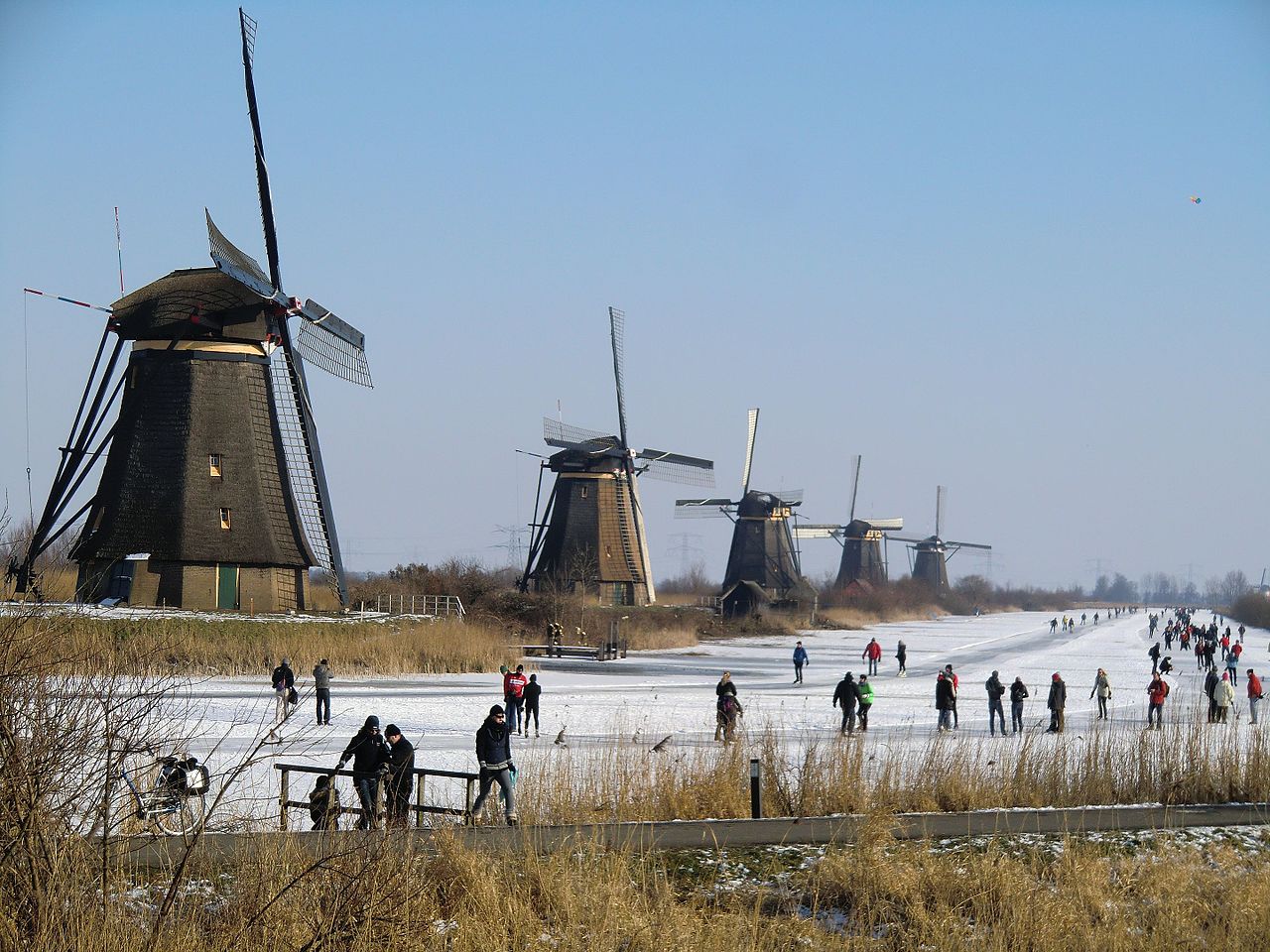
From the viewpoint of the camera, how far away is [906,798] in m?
14.9

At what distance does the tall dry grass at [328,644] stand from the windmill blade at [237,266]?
9.00 m

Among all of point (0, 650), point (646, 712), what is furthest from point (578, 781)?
point (646, 712)

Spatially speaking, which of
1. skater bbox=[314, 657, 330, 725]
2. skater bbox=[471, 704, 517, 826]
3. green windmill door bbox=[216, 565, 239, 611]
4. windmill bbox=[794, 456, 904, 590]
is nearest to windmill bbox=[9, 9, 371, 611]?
green windmill door bbox=[216, 565, 239, 611]

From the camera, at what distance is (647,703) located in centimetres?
2781

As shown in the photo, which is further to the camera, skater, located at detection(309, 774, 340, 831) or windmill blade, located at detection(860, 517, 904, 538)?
windmill blade, located at detection(860, 517, 904, 538)

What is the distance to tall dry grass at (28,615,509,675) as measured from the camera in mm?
31047

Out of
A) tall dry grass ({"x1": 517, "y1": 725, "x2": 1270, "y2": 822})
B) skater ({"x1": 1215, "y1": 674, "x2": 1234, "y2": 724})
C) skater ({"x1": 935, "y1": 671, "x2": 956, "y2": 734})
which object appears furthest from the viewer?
skater ({"x1": 935, "y1": 671, "x2": 956, "y2": 734})

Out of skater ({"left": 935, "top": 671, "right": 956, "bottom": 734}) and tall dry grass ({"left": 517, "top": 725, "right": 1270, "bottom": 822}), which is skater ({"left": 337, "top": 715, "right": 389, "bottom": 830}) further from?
skater ({"left": 935, "top": 671, "right": 956, "bottom": 734})

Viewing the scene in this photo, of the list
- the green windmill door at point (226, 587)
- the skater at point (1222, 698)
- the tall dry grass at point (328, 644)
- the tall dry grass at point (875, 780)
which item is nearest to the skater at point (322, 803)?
the tall dry grass at point (875, 780)

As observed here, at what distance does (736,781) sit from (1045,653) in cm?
4609

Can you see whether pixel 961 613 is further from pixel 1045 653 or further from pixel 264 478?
pixel 264 478

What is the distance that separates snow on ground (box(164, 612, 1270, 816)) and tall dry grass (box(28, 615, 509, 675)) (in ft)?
1.88

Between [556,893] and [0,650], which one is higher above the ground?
[0,650]

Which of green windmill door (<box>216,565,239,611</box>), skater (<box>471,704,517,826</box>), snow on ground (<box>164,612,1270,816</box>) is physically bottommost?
snow on ground (<box>164,612,1270,816</box>)
